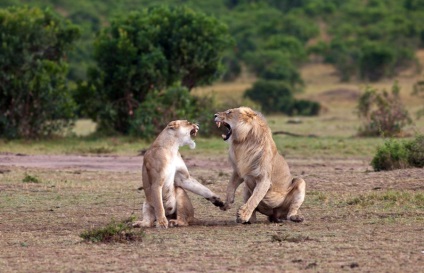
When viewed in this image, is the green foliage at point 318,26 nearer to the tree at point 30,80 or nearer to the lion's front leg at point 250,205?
the tree at point 30,80

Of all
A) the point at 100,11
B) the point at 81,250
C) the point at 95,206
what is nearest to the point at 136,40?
the point at 95,206

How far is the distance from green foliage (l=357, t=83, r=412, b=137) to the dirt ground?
293 inches

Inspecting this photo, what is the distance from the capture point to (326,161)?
1617 centimetres

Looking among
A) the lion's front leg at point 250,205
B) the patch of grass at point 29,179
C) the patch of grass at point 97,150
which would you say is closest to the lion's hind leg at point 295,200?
the lion's front leg at point 250,205

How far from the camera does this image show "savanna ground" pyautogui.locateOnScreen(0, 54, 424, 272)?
682cm

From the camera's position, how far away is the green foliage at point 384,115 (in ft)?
67.9

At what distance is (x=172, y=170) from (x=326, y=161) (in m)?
7.74

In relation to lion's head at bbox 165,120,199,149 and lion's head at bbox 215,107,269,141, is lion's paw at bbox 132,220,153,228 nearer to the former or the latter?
lion's head at bbox 165,120,199,149

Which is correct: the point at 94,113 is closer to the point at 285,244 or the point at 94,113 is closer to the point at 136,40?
the point at 136,40

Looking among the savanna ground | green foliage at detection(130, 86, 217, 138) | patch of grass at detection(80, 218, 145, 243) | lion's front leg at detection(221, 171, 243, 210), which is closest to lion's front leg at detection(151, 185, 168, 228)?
the savanna ground

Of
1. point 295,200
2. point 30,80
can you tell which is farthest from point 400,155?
point 30,80

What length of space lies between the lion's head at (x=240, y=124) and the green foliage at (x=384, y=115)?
11.4 m

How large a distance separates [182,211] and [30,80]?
38.0 feet

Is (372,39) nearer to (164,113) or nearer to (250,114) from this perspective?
(164,113)
